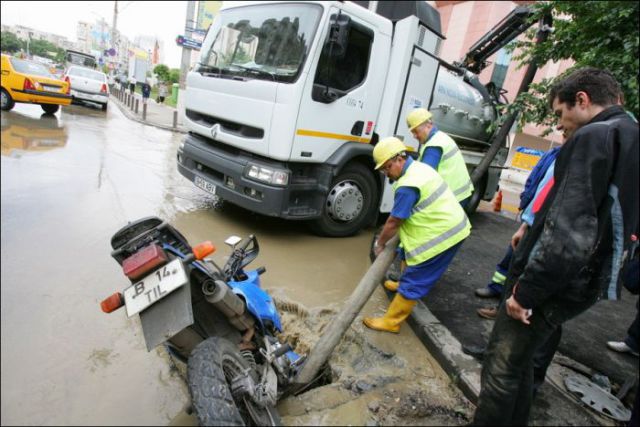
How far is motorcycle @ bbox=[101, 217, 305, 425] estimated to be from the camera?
161cm

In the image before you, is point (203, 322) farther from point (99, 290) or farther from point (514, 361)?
point (514, 361)

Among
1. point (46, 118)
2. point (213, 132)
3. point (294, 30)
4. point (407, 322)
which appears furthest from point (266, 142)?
point (46, 118)

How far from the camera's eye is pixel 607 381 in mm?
2604

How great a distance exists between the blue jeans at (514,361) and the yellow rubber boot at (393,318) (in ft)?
3.21

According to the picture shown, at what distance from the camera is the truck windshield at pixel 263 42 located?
4254 millimetres

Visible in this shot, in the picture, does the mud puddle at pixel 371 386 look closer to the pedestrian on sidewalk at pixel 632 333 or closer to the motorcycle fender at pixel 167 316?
the motorcycle fender at pixel 167 316

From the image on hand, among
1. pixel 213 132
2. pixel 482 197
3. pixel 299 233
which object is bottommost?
pixel 299 233

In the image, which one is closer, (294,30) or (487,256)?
(294,30)

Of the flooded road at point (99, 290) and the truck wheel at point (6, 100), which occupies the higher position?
the truck wheel at point (6, 100)

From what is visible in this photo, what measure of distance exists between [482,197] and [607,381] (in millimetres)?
5877

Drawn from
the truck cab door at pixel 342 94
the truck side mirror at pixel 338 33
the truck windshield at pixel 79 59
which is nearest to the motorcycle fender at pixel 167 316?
the truck cab door at pixel 342 94

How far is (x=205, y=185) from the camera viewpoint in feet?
15.7

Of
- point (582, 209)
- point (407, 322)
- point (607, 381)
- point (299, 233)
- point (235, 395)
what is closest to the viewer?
point (582, 209)

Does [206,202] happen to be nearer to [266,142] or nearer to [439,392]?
[266,142]
